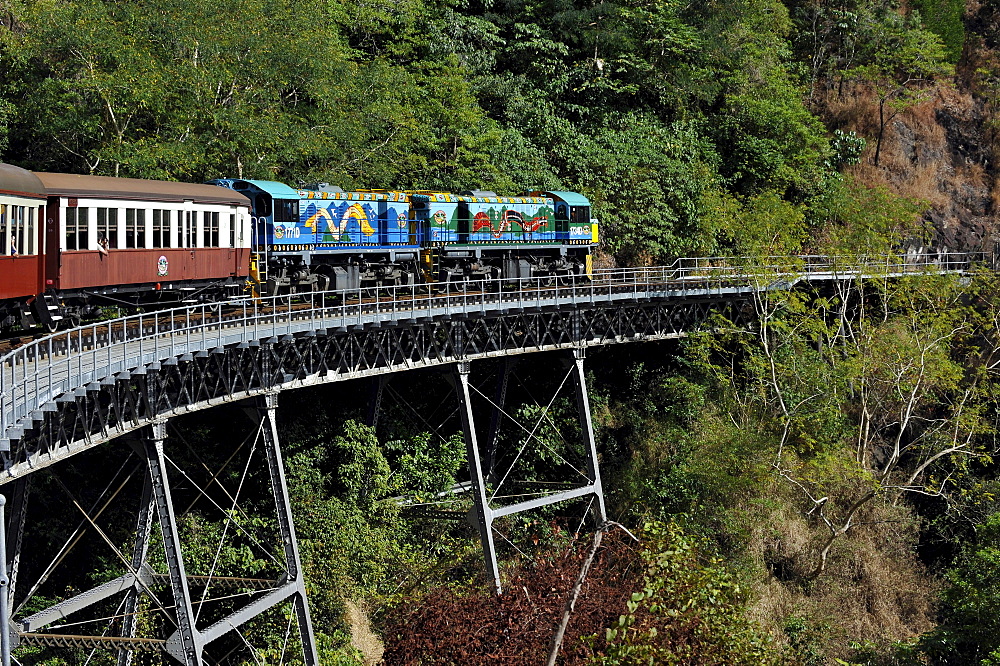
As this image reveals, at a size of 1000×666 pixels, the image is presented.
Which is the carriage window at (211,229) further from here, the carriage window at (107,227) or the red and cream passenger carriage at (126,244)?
the carriage window at (107,227)

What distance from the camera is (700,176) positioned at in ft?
179

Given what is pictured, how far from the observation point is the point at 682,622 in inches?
A: 589

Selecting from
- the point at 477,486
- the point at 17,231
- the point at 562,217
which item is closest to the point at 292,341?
the point at 17,231

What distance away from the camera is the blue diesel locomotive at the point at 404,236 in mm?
33969

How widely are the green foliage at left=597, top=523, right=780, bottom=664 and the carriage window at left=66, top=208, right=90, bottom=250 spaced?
1524cm

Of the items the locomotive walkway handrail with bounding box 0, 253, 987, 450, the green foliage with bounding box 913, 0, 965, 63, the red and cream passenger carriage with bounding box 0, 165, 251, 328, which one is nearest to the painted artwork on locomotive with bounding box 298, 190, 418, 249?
the locomotive walkway handrail with bounding box 0, 253, 987, 450

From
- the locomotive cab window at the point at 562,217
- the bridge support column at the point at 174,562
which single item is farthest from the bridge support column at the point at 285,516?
the locomotive cab window at the point at 562,217

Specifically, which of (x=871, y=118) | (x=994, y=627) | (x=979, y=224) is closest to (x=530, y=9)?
(x=871, y=118)

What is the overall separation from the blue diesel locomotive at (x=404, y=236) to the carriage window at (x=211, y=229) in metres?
2.68

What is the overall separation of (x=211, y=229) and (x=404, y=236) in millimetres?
8751

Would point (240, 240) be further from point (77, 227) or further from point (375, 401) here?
point (77, 227)

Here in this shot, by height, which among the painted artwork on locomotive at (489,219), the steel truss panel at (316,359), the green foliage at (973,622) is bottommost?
the green foliage at (973,622)

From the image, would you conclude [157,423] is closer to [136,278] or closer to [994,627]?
[136,278]

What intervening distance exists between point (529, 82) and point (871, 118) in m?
22.6
